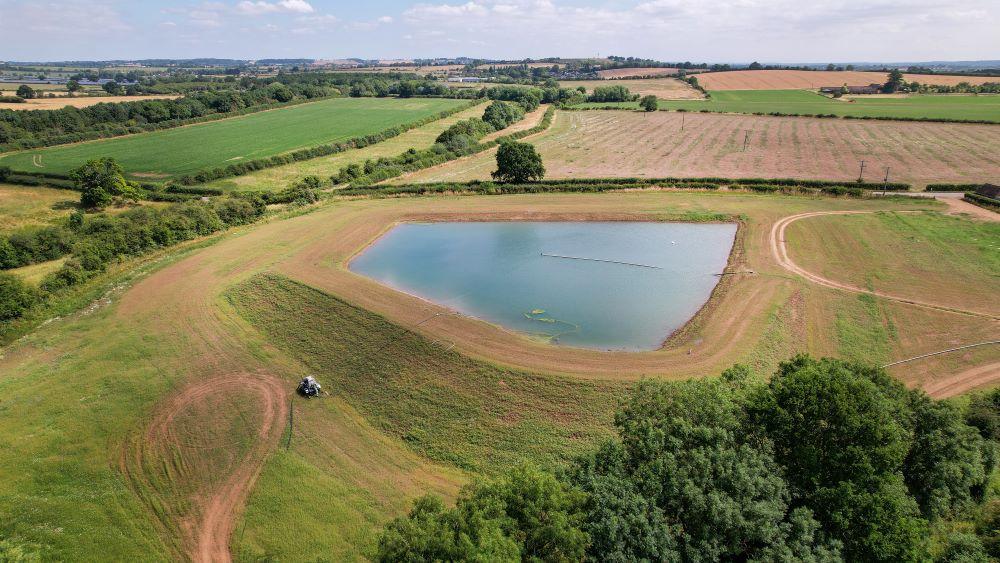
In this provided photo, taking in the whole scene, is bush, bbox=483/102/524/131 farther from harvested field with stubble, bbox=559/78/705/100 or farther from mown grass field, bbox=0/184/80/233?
mown grass field, bbox=0/184/80/233

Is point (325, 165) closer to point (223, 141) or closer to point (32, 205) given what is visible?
point (223, 141)

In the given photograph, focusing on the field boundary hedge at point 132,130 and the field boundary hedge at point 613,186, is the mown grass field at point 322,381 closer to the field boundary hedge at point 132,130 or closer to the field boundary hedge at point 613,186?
the field boundary hedge at point 613,186

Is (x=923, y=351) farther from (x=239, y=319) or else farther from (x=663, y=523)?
(x=239, y=319)

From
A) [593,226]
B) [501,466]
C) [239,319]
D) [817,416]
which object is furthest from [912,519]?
[593,226]

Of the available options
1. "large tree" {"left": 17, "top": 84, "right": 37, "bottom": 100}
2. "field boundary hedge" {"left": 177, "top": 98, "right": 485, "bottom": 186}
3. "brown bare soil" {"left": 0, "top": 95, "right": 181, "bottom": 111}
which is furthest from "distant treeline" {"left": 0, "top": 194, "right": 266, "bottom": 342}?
"large tree" {"left": 17, "top": 84, "right": 37, "bottom": 100}

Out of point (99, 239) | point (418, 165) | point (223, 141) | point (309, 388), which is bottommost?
point (309, 388)

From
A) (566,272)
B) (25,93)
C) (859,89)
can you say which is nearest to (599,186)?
(566,272)
